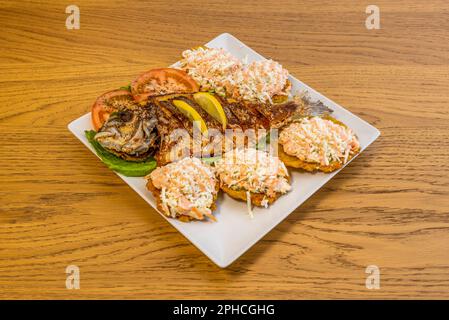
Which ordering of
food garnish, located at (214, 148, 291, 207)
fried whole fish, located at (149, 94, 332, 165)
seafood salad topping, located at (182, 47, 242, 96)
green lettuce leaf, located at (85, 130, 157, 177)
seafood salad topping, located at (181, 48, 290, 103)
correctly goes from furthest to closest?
seafood salad topping, located at (182, 47, 242, 96) → seafood salad topping, located at (181, 48, 290, 103) → fried whole fish, located at (149, 94, 332, 165) → green lettuce leaf, located at (85, 130, 157, 177) → food garnish, located at (214, 148, 291, 207)

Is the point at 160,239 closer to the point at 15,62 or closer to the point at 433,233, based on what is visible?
the point at 433,233

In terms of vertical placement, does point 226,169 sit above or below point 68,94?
below

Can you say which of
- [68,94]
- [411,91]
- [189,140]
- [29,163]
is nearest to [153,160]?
[189,140]

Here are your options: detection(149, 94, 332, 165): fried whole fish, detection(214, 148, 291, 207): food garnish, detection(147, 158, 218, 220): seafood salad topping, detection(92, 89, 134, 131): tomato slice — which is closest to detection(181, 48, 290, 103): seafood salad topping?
detection(149, 94, 332, 165): fried whole fish

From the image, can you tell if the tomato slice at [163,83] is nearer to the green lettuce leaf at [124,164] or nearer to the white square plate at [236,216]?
the white square plate at [236,216]

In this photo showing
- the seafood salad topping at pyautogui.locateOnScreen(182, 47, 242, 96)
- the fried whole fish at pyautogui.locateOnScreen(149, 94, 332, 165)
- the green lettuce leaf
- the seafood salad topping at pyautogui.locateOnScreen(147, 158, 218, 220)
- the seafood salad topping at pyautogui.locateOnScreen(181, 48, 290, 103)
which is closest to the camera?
the seafood salad topping at pyautogui.locateOnScreen(147, 158, 218, 220)

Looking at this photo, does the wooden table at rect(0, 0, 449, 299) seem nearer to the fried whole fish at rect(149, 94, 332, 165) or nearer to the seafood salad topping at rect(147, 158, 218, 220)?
the seafood salad topping at rect(147, 158, 218, 220)
